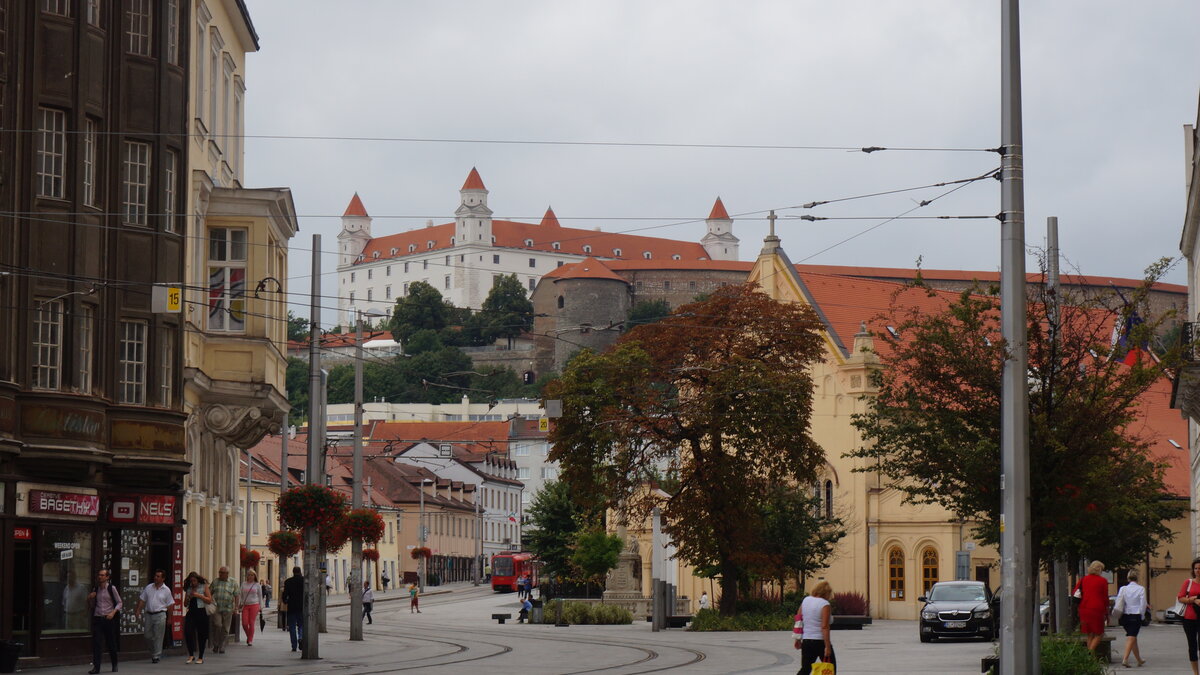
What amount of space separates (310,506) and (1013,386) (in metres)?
16.3

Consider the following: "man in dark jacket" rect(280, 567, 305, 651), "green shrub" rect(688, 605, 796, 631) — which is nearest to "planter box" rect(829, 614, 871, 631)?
"green shrub" rect(688, 605, 796, 631)

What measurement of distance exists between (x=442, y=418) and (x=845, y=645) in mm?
153971

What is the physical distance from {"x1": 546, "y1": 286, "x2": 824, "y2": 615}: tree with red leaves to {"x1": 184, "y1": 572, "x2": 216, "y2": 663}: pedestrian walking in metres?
19.3

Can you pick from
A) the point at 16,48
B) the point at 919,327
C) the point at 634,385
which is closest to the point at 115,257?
the point at 16,48

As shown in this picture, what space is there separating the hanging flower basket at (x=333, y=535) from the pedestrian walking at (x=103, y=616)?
19.3 ft

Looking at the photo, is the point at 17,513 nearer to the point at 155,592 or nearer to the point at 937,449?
the point at 155,592

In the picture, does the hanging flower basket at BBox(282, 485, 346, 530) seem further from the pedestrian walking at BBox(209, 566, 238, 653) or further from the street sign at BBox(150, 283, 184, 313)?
the street sign at BBox(150, 283, 184, 313)

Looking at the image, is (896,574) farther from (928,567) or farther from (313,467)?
(313,467)

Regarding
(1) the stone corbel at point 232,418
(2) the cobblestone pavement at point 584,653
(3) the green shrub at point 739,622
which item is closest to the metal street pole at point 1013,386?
(2) the cobblestone pavement at point 584,653

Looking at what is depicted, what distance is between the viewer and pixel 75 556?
27484mm

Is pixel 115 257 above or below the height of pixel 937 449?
above

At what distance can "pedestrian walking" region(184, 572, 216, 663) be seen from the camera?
2831 centimetres

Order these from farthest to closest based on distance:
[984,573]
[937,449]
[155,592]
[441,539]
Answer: [441,539]
[984,573]
[155,592]
[937,449]

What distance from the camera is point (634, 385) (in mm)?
48781
